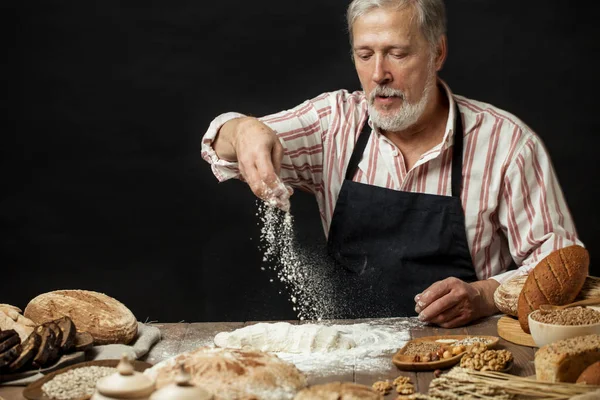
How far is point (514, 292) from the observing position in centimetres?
309

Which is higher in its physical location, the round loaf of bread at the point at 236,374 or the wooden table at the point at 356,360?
the round loaf of bread at the point at 236,374

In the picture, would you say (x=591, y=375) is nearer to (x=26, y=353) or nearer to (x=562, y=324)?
(x=562, y=324)

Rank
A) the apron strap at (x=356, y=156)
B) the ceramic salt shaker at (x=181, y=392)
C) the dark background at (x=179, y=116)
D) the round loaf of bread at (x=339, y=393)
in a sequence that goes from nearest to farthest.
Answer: the ceramic salt shaker at (x=181, y=392)
the round loaf of bread at (x=339, y=393)
the apron strap at (x=356, y=156)
the dark background at (x=179, y=116)

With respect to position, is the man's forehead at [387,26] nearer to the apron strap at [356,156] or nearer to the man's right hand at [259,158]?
the apron strap at [356,156]

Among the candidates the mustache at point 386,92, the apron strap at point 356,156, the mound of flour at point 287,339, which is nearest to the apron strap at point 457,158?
the mustache at point 386,92

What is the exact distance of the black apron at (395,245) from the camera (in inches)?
149

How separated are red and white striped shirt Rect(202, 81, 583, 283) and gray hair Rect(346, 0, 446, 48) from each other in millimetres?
311

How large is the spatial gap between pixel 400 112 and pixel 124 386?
202 cm

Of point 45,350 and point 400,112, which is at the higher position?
point 400,112

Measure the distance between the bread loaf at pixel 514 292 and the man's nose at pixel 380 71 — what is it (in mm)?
1009

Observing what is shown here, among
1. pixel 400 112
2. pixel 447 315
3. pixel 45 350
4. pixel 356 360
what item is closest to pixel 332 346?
pixel 356 360

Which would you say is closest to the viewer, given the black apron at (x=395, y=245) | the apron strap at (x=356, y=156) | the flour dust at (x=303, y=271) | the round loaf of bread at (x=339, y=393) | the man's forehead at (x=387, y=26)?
the round loaf of bread at (x=339, y=393)

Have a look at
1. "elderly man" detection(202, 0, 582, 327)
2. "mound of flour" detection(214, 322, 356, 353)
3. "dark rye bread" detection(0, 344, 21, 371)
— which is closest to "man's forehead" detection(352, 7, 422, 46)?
"elderly man" detection(202, 0, 582, 327)

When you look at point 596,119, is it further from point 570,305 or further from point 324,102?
point 570,305
